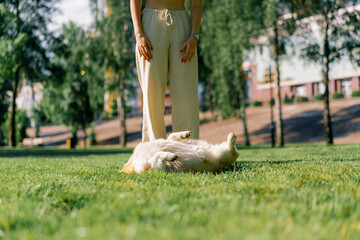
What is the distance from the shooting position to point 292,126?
3042cm

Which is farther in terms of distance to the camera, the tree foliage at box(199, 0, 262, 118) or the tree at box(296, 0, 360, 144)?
the tree foliage at box(199, 0, 262, 118)

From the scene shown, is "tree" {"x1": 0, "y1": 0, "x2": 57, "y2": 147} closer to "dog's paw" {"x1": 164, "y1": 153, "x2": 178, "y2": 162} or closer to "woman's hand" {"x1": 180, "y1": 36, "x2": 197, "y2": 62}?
"woman's hand" {"x1": 180, "y1": 36, "x2": 197, "y2": 62}

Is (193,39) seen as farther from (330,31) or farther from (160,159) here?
(330,31)

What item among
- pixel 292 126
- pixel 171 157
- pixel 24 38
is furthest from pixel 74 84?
pixel 171 157

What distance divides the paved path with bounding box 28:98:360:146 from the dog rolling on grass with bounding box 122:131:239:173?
18.4 metres

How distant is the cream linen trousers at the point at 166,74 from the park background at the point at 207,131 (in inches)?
32.6

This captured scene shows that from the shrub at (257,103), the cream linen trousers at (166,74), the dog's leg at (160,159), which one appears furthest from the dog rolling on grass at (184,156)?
the shrub at (257,103)

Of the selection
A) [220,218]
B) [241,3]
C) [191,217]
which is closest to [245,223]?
[220,218]

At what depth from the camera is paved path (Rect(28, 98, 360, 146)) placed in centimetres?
2670

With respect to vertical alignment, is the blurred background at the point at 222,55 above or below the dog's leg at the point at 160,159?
above

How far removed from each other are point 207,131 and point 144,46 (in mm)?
29403

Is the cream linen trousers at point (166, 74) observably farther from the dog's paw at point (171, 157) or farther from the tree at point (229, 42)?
the tree at point (229, 42)

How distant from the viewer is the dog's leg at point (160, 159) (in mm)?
3549

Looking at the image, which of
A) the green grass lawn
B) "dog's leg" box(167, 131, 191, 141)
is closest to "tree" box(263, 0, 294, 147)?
"dog's leg" box(167, 131, 191, 141)
